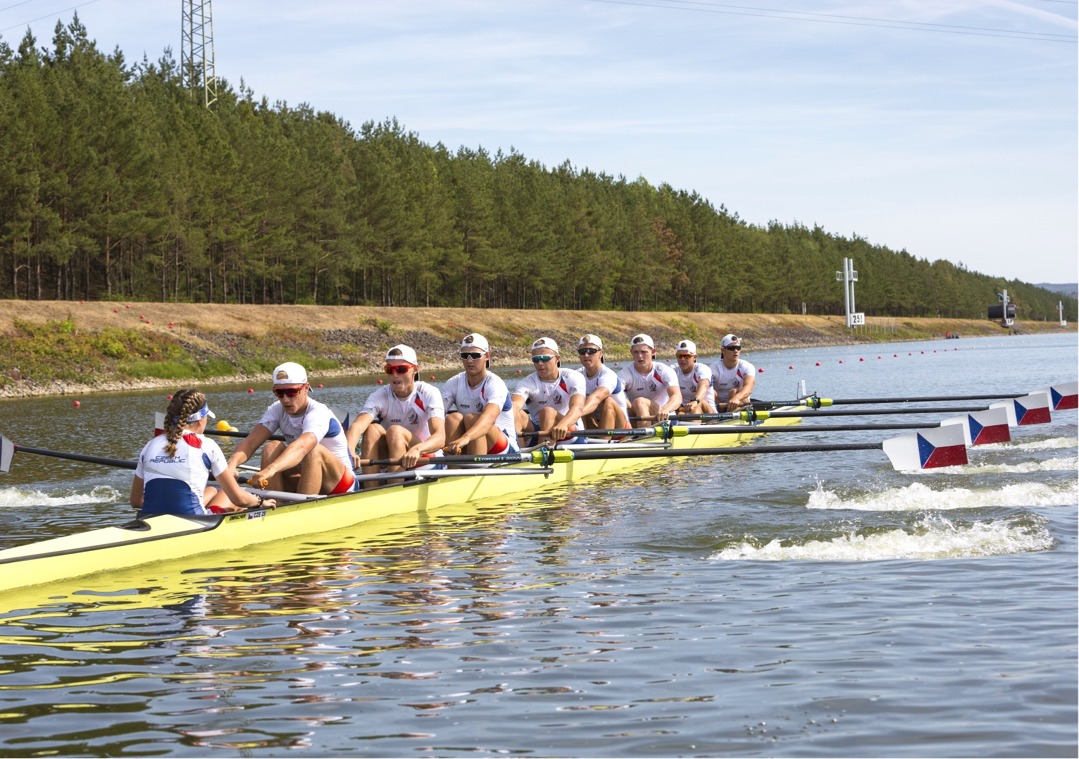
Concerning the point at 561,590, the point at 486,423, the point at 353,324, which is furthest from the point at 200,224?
the point at 561,590

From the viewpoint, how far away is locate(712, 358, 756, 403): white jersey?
22.0m

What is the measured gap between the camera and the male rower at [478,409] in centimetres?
1422

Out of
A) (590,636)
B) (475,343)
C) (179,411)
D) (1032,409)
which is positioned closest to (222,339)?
(475,343)

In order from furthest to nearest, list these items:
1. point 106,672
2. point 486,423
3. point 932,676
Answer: point 486,423 < point 106,672 < point 932,676

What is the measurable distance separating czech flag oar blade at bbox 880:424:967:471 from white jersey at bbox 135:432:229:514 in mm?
6680

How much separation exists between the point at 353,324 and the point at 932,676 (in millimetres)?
54226

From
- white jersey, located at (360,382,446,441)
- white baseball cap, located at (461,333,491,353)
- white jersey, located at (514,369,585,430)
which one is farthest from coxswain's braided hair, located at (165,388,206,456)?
white jersey, located at (514,369,585,430)

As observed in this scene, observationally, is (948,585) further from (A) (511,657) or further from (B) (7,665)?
(B) (7,665)

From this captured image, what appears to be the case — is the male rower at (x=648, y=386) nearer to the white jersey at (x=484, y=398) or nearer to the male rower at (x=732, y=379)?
the male rower at (x=732, y=379)

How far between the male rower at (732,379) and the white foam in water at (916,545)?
33.8ft

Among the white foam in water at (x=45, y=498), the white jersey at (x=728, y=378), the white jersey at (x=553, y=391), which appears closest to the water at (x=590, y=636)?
the white foam in water at (x=45, y=498)

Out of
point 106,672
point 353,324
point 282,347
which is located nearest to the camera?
point 106,672

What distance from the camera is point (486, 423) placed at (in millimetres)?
14117

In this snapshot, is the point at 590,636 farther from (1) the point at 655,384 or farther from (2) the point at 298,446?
(1) the point at 655,384
